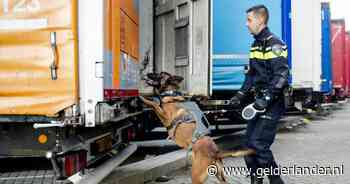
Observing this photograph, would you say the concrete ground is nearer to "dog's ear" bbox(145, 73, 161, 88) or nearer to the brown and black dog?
the brown and black dog

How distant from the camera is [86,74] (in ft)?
15.8

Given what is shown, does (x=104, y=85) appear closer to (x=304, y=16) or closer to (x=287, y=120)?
(x=304, y=16)

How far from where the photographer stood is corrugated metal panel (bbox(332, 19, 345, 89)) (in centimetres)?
2620

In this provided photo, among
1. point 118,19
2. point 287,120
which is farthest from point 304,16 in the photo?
point 118,19

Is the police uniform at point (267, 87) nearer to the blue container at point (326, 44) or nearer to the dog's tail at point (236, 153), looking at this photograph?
the dog's tail at point (236, 153)

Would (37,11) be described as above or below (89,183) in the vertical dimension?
above

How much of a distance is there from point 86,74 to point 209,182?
2.48 m

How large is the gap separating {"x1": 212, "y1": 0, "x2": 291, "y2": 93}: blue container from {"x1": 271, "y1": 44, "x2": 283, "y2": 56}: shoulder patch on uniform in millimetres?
4037

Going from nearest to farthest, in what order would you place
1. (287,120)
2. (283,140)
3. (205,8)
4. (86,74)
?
1. (86,74)
2. (205,8)
3. (283,140)
4. (287,120)

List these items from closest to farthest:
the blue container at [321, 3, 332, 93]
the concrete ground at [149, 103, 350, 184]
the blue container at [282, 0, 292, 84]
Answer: the concrete ground at [149, 103, 350, 184] < the blue container at [282, 0, 292, 84] < the blue container at [321, 3, 332, 93]

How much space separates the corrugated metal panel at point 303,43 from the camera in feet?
37.7

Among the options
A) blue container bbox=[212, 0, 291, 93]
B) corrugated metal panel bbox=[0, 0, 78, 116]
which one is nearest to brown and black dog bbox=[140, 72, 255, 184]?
corrugated metal panel bbox=[0, 0, 78, 116]

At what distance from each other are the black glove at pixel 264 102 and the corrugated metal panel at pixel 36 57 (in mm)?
1892

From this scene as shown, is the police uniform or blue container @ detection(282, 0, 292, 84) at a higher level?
blue container @ detection(282, 0, 292, 84)
